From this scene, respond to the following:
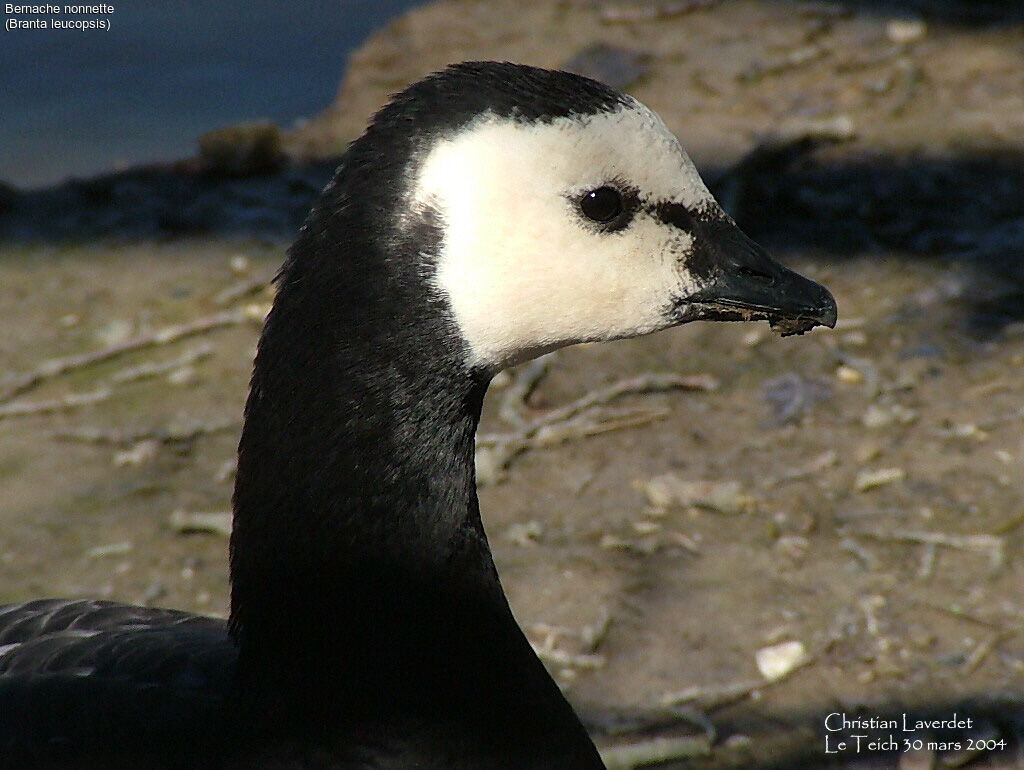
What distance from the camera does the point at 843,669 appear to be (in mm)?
3160

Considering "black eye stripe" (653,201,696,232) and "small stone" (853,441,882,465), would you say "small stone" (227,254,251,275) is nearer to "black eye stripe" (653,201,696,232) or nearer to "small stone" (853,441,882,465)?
"small stone" (853,441,882,465)

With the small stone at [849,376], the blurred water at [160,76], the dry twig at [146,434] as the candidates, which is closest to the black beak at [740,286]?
the small stone at [849,376]

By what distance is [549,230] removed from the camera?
82.4 inches

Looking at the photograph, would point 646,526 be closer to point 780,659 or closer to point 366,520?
point 780,659

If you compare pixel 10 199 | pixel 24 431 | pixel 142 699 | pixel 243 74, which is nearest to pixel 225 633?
pixel 142 699

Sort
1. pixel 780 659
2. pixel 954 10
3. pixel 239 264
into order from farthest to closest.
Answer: pixel 954 10 → pixel 239 264 → pixel 780 659

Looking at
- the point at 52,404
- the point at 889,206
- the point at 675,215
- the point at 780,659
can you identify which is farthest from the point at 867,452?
the point at 52,404

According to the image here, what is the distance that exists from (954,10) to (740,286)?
14.4ft

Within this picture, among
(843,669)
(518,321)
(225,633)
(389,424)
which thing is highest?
(518,321)

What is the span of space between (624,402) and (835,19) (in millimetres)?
2865

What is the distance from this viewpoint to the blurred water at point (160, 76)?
19.9 feet

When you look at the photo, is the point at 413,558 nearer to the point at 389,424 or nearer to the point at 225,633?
the point at 389,424

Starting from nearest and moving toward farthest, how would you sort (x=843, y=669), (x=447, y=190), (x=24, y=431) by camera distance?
(x=447, y=190) → (x=843, y=669) → (x=24, y=431)

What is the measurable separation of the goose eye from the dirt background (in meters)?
1.37
